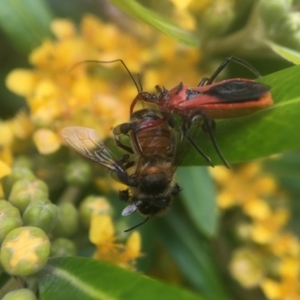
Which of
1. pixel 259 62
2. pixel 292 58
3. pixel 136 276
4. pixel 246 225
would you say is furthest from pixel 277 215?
pixel 136 276

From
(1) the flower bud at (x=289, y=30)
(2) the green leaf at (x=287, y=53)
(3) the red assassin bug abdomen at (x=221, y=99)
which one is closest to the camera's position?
(3) the red assassin bug abdomen at (x=221, y=99)

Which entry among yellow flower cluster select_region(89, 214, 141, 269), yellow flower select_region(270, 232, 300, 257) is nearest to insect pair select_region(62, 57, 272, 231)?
yellow flower cluster select_region(89, 214, 141, 269)

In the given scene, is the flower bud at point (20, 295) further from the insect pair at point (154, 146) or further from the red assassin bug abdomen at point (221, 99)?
the red assassin bug abdomen at point (221, 99)

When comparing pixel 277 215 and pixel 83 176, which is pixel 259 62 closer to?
pixel 277 215

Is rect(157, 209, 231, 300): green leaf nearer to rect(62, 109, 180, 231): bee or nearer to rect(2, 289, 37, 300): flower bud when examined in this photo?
rect(62, 109, 180, 231): bee

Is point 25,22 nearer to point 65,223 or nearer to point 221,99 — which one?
point 65,223

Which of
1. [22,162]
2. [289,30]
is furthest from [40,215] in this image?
[289,30]

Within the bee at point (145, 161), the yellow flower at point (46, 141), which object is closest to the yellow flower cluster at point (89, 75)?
the yellow flower at point (46, 141)
